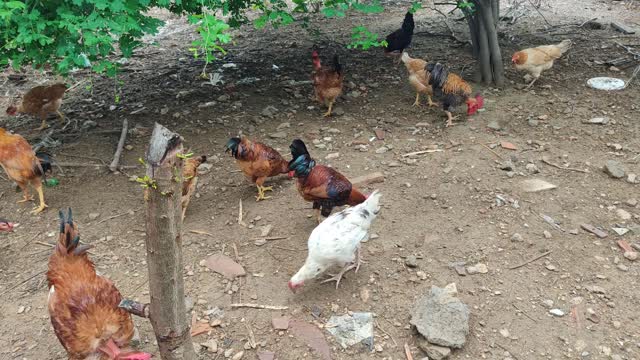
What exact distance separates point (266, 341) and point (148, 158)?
75.8 inches

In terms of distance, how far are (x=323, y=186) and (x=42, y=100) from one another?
4334 millimetres

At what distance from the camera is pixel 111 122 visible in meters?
6.66

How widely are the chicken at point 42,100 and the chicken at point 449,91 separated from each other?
4.78 metres

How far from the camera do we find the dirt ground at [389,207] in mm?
3627

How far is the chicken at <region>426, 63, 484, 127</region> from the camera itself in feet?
20.0

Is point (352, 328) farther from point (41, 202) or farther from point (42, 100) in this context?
point (42, 100)

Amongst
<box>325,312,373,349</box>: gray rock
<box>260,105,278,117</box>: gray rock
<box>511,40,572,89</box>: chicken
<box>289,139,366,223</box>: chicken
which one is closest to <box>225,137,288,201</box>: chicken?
<box>289,139,366,223</box>: chicken

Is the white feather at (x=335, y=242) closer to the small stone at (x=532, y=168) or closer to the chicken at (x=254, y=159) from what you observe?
the chicken at (x=254, y=159)

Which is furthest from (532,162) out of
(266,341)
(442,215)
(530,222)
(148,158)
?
(148,158)

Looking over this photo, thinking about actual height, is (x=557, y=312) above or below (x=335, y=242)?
below

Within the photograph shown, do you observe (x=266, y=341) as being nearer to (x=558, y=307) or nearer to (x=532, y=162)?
(x=558, y=307)

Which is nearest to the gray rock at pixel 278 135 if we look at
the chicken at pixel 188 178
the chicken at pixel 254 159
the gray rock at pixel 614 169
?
the chicken at pixel 254 159

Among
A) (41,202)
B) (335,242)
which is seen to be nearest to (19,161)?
(41,202)

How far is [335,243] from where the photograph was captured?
3730 millimetres
